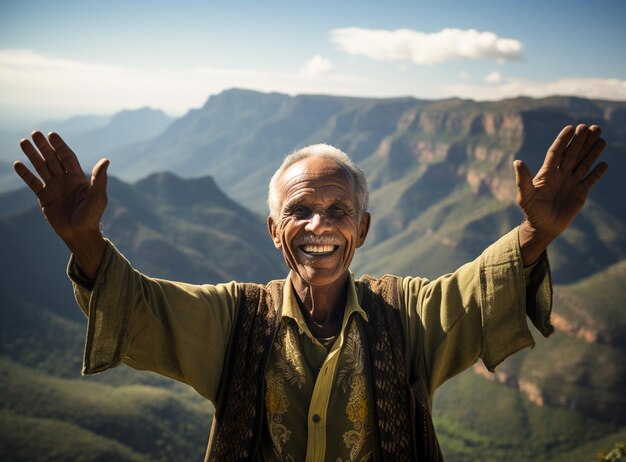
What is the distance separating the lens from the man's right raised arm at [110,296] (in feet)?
9.93

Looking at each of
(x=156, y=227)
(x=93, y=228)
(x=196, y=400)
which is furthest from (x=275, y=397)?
(x=156, y=227)

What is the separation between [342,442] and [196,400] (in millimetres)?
68342

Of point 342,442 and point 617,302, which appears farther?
point 617,302

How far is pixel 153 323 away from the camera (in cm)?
324

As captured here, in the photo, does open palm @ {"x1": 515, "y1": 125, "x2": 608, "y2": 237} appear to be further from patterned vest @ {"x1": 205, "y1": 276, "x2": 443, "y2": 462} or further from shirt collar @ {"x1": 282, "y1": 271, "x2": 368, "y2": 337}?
shirt collar @ {"x1": 282, "y1": 271, "x2": 368, "y2": 337}

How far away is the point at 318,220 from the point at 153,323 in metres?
1.25

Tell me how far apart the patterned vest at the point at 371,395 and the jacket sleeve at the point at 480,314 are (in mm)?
160

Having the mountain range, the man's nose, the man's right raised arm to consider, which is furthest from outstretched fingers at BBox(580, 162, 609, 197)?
the mountain range

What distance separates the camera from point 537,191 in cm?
320

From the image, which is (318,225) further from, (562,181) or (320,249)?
(562,181)

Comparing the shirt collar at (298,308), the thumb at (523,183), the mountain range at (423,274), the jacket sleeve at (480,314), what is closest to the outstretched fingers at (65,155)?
the shirt collar at (298,308)

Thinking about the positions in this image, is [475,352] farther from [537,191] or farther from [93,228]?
[93,228]

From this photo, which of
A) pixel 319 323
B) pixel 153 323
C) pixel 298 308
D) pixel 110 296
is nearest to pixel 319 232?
pixel 298 308

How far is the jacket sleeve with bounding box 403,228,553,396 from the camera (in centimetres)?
321
